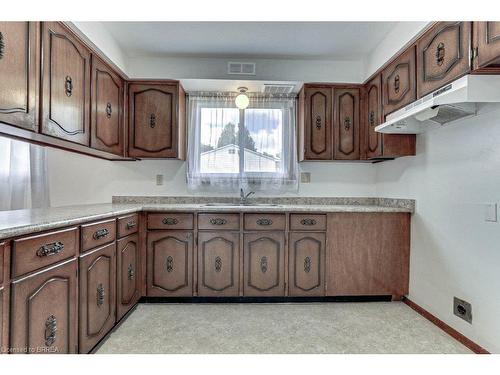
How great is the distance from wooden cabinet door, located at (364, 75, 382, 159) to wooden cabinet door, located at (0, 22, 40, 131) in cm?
251

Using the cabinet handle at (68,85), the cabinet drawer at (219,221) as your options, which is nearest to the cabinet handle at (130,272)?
the cabinet drawer at (219,221)

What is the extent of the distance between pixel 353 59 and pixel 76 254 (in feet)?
9.76

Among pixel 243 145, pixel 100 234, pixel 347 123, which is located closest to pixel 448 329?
pixel 347 123

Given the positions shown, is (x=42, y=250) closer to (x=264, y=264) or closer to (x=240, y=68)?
(x=264, y=264)

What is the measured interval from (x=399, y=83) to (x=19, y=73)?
2.47m

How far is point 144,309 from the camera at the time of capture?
2.39 meters

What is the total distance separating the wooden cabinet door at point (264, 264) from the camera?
251 cm

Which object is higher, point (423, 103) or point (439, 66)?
point (439, 66)

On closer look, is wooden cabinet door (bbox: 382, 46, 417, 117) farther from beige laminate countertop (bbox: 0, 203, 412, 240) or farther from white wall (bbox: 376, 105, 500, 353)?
beige laminate countertop (bbox: 0, 203, 412, 240)

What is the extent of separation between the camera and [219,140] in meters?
3.09

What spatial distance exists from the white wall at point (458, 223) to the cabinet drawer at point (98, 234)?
2342mm

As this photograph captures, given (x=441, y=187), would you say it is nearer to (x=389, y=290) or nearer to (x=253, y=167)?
(x=389, y=290)

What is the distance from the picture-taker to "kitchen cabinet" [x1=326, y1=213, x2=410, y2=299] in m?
2.53
